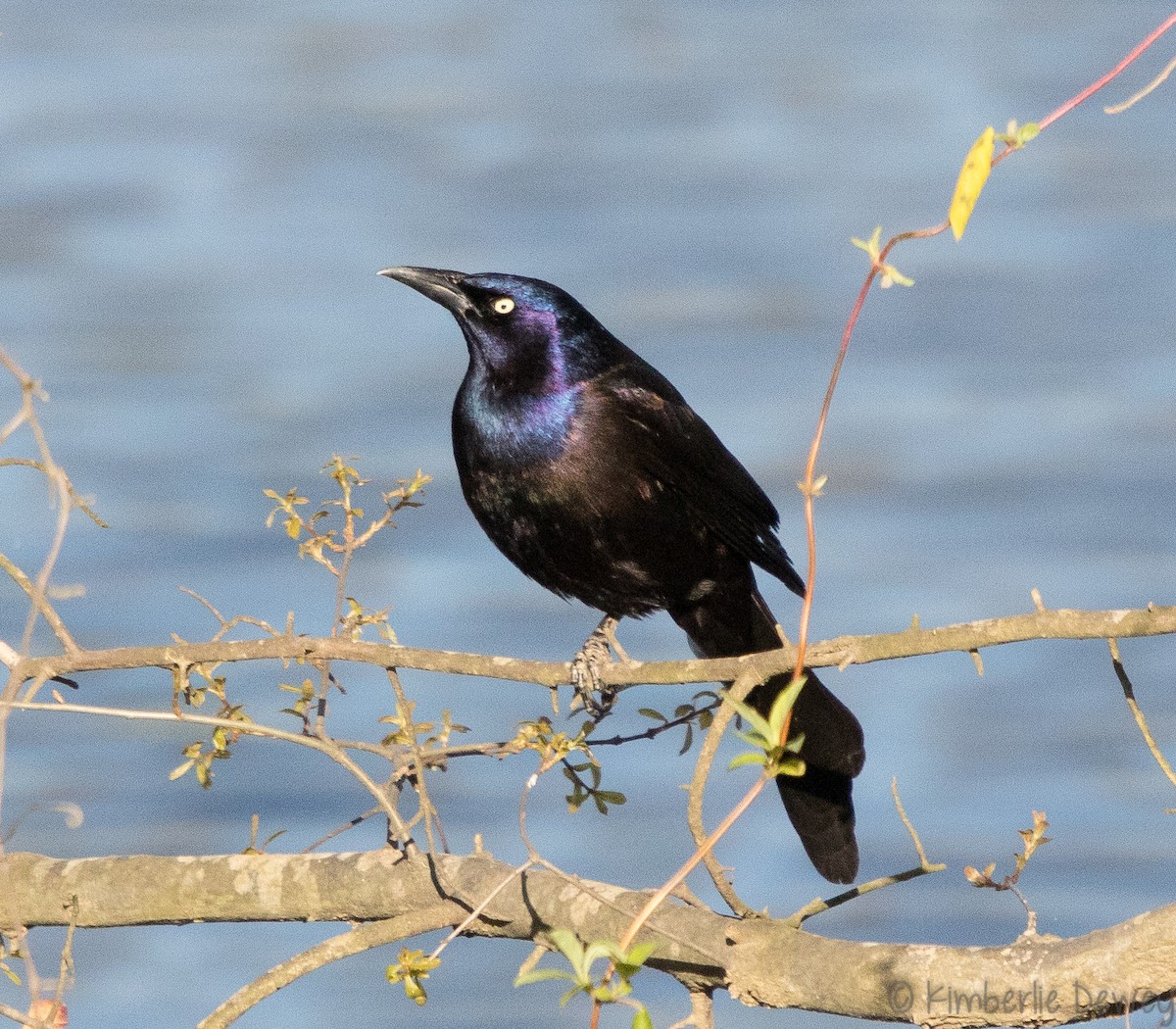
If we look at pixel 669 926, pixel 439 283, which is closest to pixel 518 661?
pixel 669 926

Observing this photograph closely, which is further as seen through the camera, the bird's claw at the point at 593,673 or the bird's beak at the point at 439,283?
the bird's beak at the point at 439,283

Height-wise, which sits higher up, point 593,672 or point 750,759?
point 750,759

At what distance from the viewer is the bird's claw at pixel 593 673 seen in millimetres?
3668

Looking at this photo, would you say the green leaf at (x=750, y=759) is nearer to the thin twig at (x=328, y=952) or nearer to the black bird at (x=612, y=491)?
the thin twig at (x=328, y=952)

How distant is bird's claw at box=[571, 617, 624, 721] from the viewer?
3.67m

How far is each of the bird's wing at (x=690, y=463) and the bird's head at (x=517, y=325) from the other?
10 centimetres

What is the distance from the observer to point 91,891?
321 cm

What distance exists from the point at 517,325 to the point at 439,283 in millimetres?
231

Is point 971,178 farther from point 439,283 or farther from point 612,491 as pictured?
point 439,283

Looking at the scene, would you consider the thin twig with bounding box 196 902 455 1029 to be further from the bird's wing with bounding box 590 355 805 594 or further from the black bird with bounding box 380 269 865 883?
the bird's wing with bounding box 590 355 805 594

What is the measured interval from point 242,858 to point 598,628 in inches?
56.0

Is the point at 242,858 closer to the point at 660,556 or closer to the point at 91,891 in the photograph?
the point at 91,891

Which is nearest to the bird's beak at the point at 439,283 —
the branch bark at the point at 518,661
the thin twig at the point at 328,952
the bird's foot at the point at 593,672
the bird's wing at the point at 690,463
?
the bird's wing at the point at 690,463

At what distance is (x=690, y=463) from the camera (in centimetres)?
443
